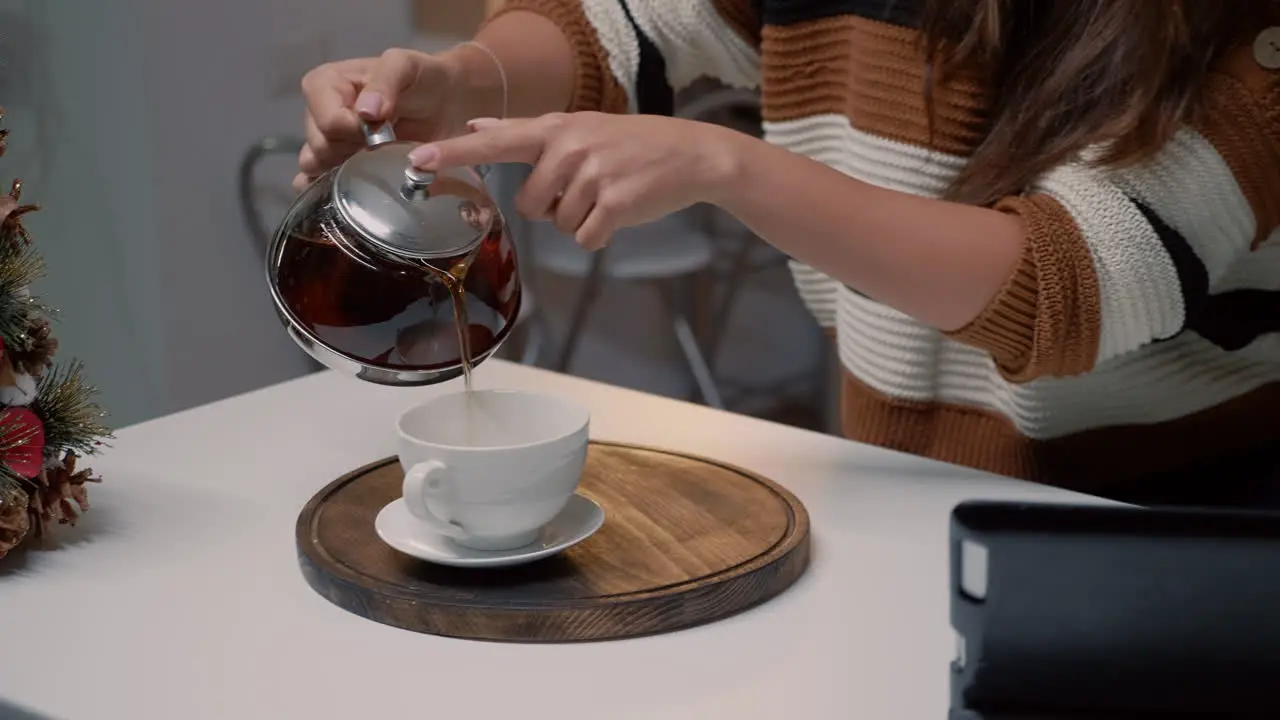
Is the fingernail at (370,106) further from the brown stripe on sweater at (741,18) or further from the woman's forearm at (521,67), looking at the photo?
the brown stripe on sweater at (741,18)

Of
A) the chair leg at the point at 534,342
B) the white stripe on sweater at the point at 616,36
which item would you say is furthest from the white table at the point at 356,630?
the chair leg at the point at 534,342

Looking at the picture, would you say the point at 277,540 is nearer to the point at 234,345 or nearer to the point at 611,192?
the point at 611,192

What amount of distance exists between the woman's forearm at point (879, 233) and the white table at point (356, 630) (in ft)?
0.44

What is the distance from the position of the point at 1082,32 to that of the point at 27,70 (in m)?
1.48

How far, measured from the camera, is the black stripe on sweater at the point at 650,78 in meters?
1.28

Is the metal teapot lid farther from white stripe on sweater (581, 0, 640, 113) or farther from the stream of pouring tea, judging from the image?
white stripe on sweater (581, 0, 640, 113)

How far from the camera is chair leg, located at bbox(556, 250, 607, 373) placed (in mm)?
2646

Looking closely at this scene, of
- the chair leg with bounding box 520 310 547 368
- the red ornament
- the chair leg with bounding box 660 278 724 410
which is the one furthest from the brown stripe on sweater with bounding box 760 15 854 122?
the chair leg with bounding box 660 278 724 410

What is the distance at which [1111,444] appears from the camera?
3.64 feet

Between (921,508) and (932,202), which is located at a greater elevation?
(932,202)

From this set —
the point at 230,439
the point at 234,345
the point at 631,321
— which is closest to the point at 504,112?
the point at 230,439

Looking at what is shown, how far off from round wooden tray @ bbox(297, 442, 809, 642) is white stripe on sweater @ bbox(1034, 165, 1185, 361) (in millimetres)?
255

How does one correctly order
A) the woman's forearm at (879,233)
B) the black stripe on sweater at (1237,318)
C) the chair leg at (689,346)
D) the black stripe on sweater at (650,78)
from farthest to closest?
the chair leg at (689,346) < the black stripe on sweater at (650,78) < the black stripe on sweater at (1237,318) < the woman's forearm at (879,233)

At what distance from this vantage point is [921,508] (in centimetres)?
89
